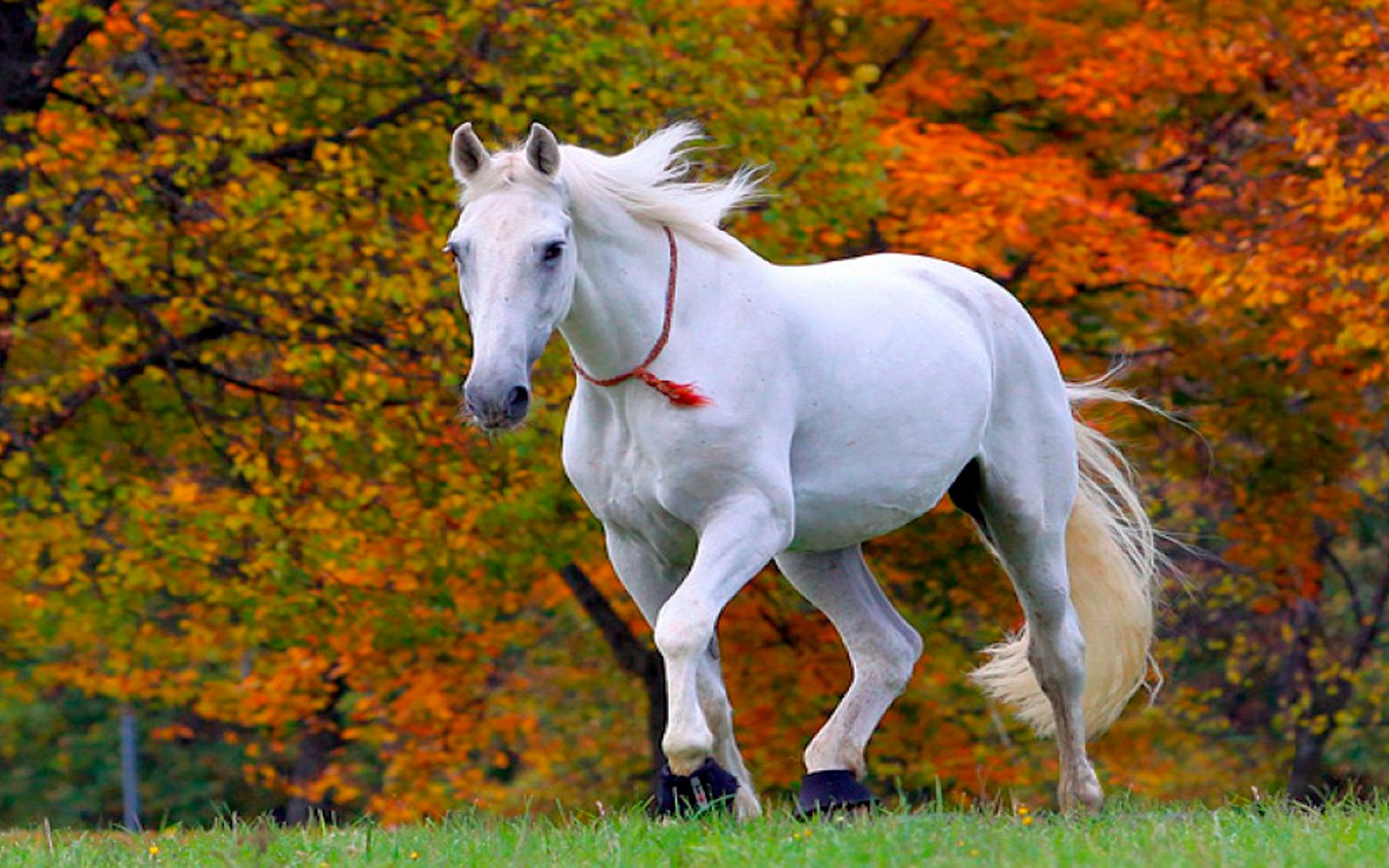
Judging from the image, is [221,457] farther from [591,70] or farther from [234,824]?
[234,824]

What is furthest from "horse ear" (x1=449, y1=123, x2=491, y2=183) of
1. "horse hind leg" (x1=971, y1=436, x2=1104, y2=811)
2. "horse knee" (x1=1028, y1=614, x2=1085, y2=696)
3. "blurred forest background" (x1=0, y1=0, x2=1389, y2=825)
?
"blurred forest background" (x1=0, y1=0, x2=1389, y2=825)

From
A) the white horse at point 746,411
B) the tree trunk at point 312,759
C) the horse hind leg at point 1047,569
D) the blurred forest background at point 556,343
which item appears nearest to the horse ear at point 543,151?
the white horse at point 746,411

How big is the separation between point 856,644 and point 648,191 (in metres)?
1.62

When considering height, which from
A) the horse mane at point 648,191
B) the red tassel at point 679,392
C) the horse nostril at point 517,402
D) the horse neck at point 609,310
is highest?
the horse mane at point 648,191

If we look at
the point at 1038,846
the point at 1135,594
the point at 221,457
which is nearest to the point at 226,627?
the point at 221,457

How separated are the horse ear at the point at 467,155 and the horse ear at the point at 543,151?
0.41 feet

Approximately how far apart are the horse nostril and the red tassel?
0.56 meters

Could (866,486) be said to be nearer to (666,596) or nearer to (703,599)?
(666,596)

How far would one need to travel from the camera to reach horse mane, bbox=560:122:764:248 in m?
5.60

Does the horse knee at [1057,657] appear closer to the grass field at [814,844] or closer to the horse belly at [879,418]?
the horse belly at [879,418]

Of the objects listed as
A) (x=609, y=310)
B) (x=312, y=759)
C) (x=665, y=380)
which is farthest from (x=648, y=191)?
(x=312, y=759)

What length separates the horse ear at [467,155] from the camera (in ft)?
17.7

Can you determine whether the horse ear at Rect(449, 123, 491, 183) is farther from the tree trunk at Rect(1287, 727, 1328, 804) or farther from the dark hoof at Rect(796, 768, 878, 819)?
the tree trunk at Rect(1287, 727, 1328, 804)

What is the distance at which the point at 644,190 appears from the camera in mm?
5785
